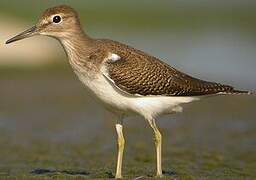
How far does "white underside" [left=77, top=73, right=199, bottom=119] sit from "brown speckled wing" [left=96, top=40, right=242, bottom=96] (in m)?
0.09

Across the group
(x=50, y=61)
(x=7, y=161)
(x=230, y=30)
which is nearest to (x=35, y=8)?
(x=230, y=30)

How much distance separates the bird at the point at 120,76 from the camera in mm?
11156

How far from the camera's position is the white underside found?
1105 centimetres

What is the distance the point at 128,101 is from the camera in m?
11.4

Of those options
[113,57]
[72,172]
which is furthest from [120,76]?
[72,172]

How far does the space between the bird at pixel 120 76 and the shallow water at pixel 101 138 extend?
1159 millimetres

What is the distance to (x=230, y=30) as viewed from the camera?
1323 inches

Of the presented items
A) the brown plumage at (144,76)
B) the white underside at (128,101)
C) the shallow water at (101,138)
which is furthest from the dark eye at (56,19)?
the shallow water at (101,138)

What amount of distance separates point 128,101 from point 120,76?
0.39m

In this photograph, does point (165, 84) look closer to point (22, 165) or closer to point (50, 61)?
point (22, 165)

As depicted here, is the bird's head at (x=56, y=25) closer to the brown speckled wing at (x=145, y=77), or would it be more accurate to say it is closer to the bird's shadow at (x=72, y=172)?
the brown speckled wing at (x=145, y=77)

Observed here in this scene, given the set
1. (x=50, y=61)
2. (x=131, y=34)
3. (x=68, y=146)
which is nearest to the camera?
(x=68, y=146)

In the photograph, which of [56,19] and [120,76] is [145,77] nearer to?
[120,76]

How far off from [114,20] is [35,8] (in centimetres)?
476
